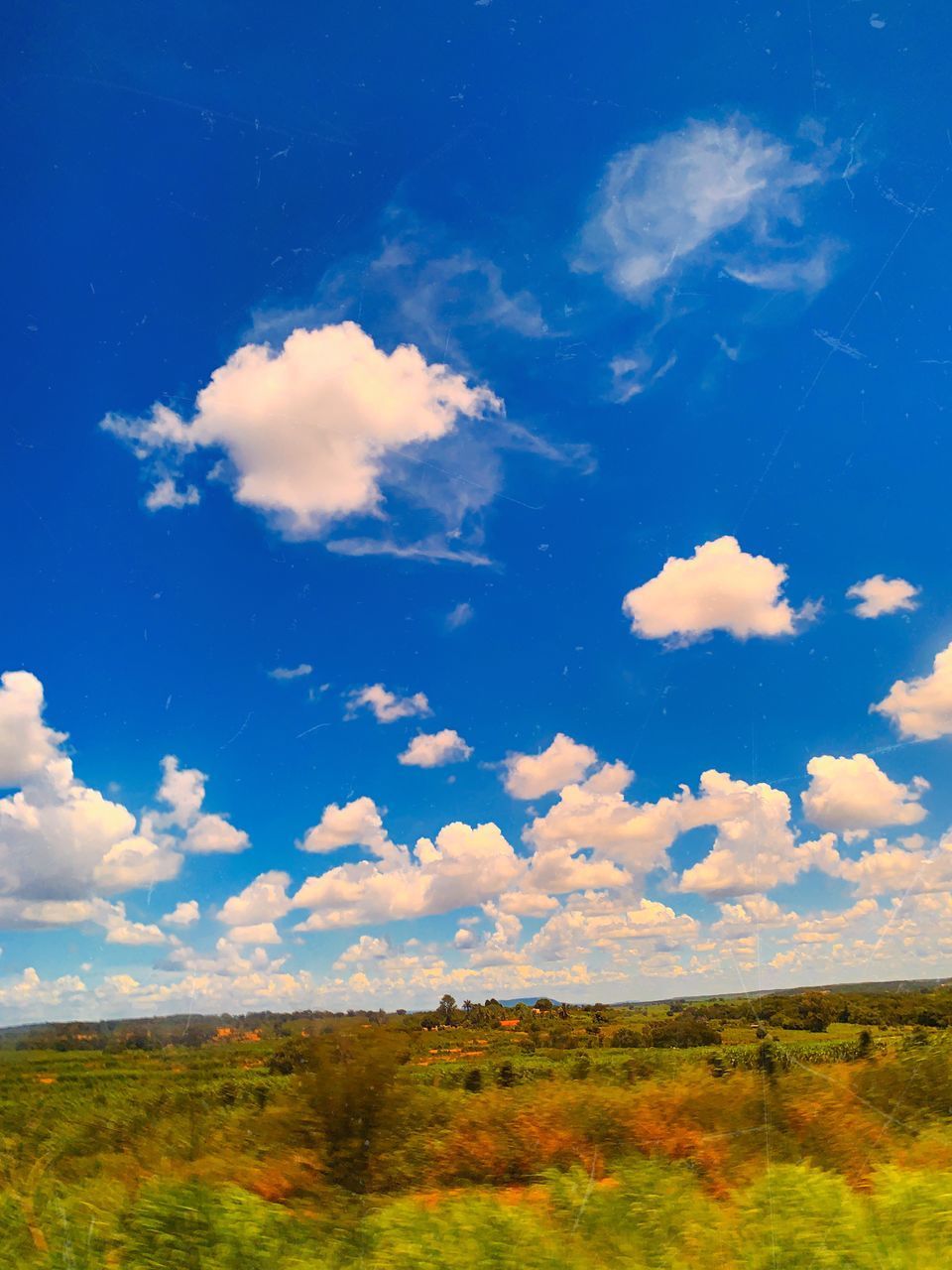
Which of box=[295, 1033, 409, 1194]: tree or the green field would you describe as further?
box=[295, 1033, 409, 1194]: tree

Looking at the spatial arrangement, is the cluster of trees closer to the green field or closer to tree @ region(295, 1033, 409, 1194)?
the green field

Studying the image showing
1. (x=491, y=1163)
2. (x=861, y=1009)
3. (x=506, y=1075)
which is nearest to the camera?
(x=491, y=1163)

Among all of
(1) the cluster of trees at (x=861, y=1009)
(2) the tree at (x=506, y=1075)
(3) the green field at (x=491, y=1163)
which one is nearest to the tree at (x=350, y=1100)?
(3) the green field at (x=491, y=1163)

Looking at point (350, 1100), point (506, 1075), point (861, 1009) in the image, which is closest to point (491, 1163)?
point (350, 1100)

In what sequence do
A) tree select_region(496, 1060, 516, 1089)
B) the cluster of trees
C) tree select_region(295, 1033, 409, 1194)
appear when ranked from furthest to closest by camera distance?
the cluster of trees
tree select_region(496, 1060, 516, 1089)
tree select_region(295, 1033, 409, 1194)

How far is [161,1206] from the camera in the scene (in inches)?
731

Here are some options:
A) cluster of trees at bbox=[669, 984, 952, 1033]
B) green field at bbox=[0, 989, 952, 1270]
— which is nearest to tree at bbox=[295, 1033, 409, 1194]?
green field at bbox=[0, 989, 952, 1270]

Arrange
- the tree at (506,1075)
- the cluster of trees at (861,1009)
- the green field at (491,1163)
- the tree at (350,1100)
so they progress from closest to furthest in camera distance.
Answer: the green field at (491,1163) → the tree at (350,1100) → the tree at (506,1075) → the cluster of trees at (861,1009)

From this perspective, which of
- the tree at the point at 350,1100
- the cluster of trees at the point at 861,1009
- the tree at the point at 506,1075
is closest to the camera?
the tree at the point at 350,1100

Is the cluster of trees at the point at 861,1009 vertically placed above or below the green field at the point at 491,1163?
below

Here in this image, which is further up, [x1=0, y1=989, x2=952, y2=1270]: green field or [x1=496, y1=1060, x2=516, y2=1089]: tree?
[x1=0, y1=989, x2=952, y2=1270]: green field

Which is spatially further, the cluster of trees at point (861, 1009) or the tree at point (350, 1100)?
the cluster of trees at point (861, 1009)

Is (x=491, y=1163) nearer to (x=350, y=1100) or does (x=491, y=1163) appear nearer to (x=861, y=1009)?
(x=350, y=1100)

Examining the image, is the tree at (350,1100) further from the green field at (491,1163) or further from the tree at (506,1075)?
the tree at (506,1075)
